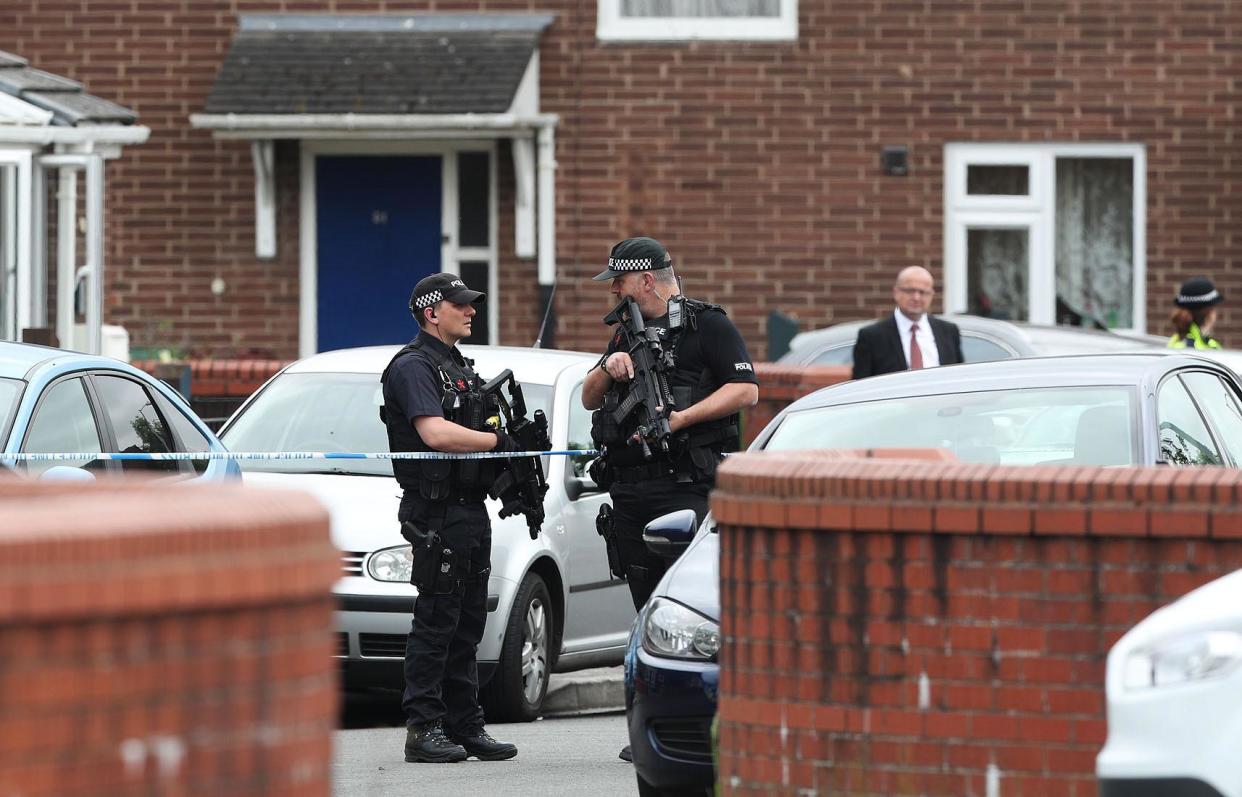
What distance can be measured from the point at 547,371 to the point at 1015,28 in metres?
7.75

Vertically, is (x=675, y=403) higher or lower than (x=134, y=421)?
higher

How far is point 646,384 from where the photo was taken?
821cm

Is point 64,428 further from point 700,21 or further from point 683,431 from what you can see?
point 700,21

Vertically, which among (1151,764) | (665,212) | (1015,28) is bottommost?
(1151,764)

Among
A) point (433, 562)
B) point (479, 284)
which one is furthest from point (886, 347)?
point (479, 284)

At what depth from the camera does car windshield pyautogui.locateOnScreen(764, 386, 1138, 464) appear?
718cm

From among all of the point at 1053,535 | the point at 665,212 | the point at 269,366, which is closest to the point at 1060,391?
the point at 1053,535

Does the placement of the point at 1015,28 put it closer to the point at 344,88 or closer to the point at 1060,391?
the point at 344,88

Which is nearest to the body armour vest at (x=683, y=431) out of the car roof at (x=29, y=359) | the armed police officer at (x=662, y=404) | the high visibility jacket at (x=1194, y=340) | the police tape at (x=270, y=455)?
the armed police officer at (x=662, y=404)

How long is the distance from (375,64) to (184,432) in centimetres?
763

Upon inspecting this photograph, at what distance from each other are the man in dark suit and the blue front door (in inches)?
230

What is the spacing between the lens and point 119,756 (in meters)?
3.55

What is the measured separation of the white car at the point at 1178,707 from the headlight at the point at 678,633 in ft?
7.26

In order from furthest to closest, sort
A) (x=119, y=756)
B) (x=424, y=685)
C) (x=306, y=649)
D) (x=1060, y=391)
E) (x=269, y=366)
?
(x=269, y=366)
(x=424, y=685)
(x=1060, y=391)
(x=306, y=649)
(x=119, y=756)
